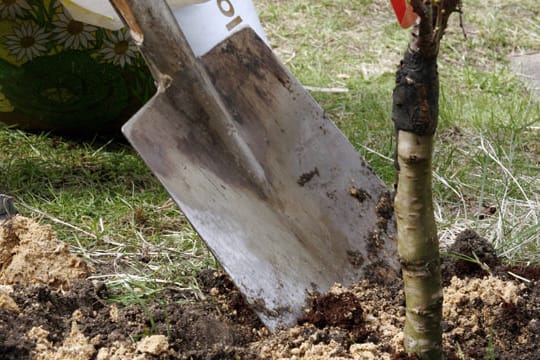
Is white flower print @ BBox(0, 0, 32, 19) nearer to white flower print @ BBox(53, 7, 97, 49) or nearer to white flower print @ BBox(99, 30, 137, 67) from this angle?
white flower print @ BBox(53, 7, 97, 49)

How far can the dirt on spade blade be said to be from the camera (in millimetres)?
1433

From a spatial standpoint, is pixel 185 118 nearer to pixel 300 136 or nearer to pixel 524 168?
pixel 300 136

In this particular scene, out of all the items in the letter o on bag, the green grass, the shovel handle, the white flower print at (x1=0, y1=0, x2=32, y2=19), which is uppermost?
the white flower print at (x1=0, y1=0, x2=32, y2=19)

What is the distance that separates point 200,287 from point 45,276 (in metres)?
0.34

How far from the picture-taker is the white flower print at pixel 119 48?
8.55ft

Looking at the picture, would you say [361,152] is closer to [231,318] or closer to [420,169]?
[231,318]

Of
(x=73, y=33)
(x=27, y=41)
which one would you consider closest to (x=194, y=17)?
(x=73, y=33)

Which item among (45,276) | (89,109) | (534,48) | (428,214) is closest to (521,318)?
(428,214)

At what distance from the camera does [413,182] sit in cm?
118

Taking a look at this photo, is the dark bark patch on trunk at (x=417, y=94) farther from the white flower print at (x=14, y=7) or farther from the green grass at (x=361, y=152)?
the white flower print at (x=14, y=7)

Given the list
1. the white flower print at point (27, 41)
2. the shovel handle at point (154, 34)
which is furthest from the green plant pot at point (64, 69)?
the shovel handle at point (154, 34)

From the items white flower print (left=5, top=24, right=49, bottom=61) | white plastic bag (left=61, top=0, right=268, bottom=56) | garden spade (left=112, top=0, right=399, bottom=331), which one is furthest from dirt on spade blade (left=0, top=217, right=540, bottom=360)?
white flower print (left=5, top=24, right=49, bottom=61)

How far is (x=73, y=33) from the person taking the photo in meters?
2.60

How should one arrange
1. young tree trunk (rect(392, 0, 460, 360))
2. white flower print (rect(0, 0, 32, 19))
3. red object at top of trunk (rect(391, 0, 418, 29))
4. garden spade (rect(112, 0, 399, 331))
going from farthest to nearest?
white flower print (rect(0, 0, 32, 19)), red object at top of trunk (rect(391, 0, 418, 29)), garden spade (rect(112, 0, 399, 331)), young tree trunk (rect(392, 0, 460, 360))
